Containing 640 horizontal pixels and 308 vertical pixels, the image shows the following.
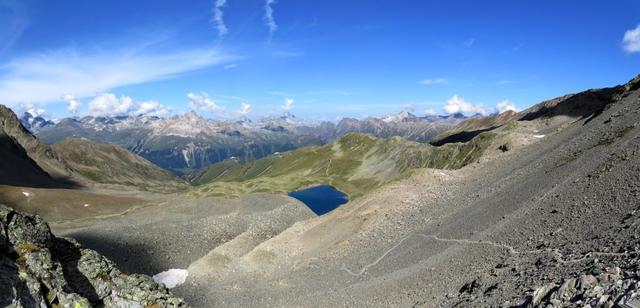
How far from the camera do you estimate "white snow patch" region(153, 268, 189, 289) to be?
6141 cm

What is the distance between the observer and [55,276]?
23516 millimetres

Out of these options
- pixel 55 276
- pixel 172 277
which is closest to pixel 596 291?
pixel 55 276

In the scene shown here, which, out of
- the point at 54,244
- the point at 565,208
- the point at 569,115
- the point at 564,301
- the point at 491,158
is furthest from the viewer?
the point at 569,115

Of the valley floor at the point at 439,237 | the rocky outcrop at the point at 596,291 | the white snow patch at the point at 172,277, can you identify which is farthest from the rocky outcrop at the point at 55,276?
the white snow patch at the point at 172,277

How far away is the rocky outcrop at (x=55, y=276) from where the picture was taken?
20.7 meters

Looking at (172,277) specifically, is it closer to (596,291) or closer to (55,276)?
(55,276)

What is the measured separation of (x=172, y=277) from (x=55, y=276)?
42420mm

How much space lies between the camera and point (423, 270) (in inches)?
1769

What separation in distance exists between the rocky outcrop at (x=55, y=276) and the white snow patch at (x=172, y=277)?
33421mm

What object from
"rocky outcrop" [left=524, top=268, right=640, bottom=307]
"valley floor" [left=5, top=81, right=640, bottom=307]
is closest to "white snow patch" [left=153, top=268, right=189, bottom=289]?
"valley floor" [left=5, top=81, right=640, bottom=307]

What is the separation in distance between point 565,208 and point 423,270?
14261mm

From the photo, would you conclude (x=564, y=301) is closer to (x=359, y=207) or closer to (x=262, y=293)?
(x=262, y=293)

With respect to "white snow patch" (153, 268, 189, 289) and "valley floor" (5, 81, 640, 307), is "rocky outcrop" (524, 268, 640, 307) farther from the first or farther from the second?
"white snow patch" (153, 268, 189, 289)

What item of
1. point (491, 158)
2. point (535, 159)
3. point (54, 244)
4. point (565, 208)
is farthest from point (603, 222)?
point (491, 158)
